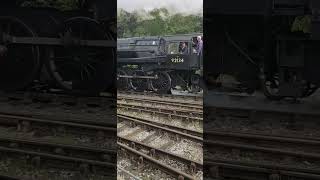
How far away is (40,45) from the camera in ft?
13.6

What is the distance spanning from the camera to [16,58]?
4.25m

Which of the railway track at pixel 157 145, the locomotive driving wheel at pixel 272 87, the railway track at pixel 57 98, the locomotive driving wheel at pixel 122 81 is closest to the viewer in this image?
the locomotive driving wheel at pixel 122 81

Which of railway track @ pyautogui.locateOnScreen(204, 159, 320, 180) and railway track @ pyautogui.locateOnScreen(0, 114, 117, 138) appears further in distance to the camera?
railway track @ pyautogui.locateOnScreen(0, 114, 117, 138)

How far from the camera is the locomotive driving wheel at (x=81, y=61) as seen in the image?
3.24 meters

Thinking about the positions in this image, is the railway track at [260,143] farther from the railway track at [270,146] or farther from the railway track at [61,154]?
the railway track at [61,154]

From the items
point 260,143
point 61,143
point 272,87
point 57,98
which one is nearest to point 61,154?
point 61,143

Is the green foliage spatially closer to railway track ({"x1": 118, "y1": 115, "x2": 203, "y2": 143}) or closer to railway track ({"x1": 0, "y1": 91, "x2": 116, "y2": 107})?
railway track ({"x1": 118, "y1": 115, "x2": 203, "y2": 143})

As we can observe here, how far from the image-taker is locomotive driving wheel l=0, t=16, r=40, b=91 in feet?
13.3

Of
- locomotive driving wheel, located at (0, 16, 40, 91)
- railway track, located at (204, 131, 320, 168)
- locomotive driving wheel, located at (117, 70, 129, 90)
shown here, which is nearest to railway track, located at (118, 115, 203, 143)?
railway track, located at (204, 131, 320, 168)

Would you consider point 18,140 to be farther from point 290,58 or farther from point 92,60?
point 290,58

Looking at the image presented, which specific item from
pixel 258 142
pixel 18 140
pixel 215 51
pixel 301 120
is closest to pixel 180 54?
pixel 215 51

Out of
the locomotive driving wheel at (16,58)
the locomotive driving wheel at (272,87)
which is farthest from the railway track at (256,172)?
the locomotive driving wheel at (16,58)

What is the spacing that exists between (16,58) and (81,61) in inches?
45.7

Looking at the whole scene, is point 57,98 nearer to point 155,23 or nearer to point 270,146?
point 270,146
